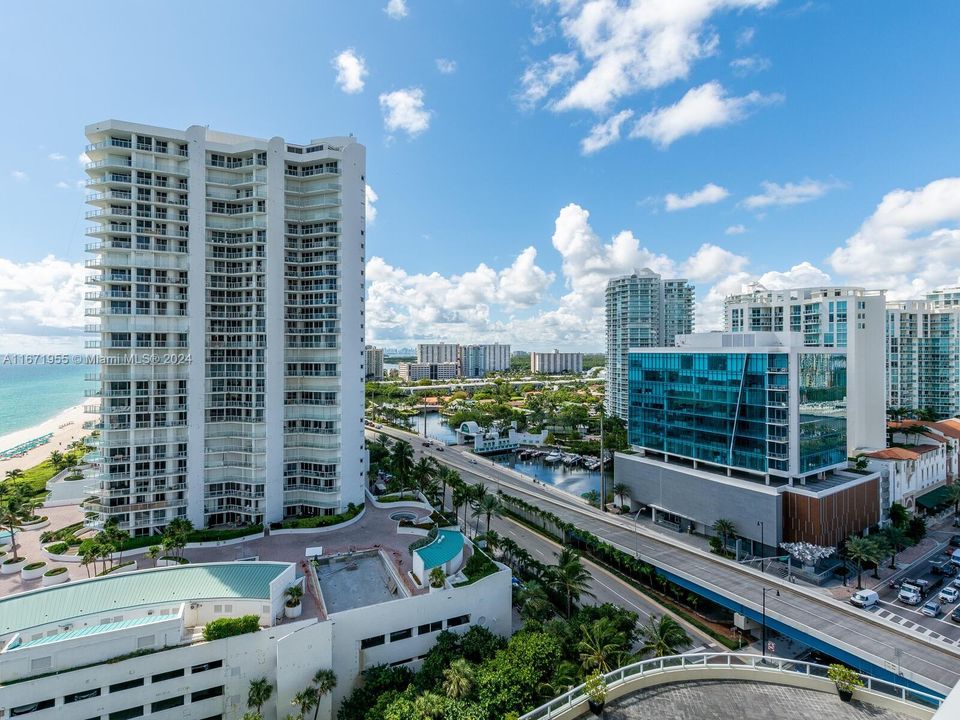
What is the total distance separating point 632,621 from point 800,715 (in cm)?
1536

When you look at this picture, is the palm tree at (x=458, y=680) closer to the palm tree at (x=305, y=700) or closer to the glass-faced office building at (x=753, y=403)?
the palm tree at (x=305, y=700)

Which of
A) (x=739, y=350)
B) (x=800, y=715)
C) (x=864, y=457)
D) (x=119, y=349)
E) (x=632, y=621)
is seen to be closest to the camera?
(x=800, y=715)

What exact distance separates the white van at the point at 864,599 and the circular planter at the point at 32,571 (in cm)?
6759

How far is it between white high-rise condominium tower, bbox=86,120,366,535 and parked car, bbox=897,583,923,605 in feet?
172

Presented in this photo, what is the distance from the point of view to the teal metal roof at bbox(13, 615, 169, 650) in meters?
26.9

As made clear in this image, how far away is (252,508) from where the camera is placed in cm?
5062

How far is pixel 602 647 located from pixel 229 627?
23128 mm

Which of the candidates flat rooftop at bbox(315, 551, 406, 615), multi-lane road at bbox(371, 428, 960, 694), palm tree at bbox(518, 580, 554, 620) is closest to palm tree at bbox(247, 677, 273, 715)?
flat rooftop at bbox(315, 551, 406, 615)

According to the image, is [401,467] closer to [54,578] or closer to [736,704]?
[54,578]

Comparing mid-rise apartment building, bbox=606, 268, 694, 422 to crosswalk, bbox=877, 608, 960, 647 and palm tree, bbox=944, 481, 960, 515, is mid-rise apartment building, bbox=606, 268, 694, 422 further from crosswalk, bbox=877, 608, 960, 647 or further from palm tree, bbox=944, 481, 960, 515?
crosswalk, bbox=877, 608, 960, 647

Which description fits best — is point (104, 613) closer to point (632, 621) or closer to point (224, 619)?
point (224, 619)

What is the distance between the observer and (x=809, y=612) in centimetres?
3747

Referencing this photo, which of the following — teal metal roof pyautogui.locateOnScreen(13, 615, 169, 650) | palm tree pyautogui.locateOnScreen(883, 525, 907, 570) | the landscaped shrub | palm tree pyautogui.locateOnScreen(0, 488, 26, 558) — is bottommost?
palm tree pyautogui.locateOnScreen(883, 525, 907, 570)

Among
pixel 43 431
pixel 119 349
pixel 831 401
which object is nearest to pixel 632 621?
pixel 831 401
